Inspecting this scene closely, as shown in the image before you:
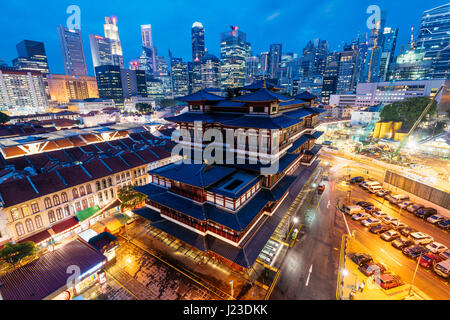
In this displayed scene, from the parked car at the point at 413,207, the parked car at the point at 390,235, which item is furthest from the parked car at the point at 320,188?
the parked car at the point at 390,235

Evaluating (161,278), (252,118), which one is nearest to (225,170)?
(252,118)

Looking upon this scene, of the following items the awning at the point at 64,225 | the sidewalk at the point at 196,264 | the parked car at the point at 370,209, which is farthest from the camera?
the parked car at the point at 370,209

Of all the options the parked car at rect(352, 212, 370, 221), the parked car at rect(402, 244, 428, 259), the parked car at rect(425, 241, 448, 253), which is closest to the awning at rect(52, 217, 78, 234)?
the parked car at rect(352, 212, 370, 221)

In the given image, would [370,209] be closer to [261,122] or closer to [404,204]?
[404,204]

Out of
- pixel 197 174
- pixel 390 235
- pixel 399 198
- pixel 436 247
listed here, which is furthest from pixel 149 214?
pixel 399 198

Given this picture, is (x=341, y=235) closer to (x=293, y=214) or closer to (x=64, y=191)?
(x=293, y=214)

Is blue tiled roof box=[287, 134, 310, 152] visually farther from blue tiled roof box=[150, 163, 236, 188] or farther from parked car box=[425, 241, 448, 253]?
parked car box=[425, 241, 448, 253]

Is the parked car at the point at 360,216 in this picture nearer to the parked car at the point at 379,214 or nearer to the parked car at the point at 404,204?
the parked car at the point at 379,214

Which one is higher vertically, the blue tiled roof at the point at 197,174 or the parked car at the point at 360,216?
the blue tiled roof at the point at 197,174
